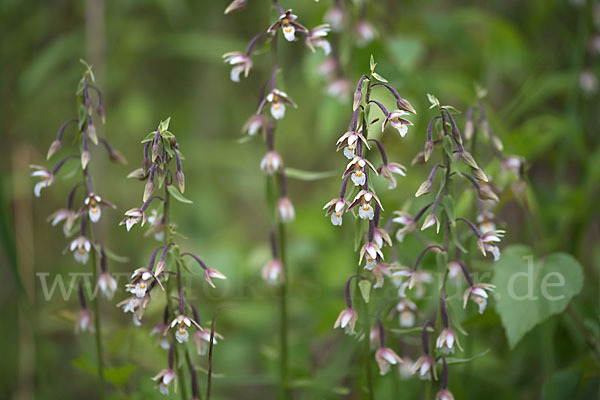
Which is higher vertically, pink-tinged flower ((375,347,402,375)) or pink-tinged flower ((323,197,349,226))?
pink-tinged flower ((323,197,349,226))

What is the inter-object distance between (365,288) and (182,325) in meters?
0.59

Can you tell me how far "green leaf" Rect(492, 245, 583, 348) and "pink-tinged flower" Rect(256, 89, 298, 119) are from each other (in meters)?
1.04

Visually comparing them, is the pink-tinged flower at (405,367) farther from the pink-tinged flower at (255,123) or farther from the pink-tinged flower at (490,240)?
the pink-tinged flower at (255,123)

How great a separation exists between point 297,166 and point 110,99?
1918 millimetres

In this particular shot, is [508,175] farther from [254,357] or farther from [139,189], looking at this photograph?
[139,189]

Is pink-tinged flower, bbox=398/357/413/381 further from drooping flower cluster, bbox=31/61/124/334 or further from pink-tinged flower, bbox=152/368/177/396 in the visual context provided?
drooping flower cluster, bbox=31/61/124/334

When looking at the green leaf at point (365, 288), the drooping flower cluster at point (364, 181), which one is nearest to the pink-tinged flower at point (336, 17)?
the drooping flower cluster at point (364, 181)

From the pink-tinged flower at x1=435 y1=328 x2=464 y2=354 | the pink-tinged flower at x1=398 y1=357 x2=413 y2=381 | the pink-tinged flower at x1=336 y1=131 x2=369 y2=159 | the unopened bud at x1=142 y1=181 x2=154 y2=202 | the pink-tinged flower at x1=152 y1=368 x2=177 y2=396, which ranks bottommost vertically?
the pink-tinged flower at x1=398 y1=357 x2=413 y2=381

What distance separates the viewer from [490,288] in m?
1.91

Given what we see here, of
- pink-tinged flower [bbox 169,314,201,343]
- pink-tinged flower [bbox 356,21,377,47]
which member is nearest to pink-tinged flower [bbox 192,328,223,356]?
pink-tinged flower [bbox 169,314,201,343]

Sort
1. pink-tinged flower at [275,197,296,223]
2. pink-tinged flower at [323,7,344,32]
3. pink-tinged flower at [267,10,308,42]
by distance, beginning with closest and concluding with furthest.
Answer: pink-tinged flower at [267,10,308,42], pink-tinged flower at [275,197,296,223], pink-tinged flower at [323,7,344,32]

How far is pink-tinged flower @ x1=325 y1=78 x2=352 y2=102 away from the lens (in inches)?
113

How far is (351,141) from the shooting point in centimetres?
166

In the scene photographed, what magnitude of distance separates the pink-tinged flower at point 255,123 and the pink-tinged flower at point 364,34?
932mm
